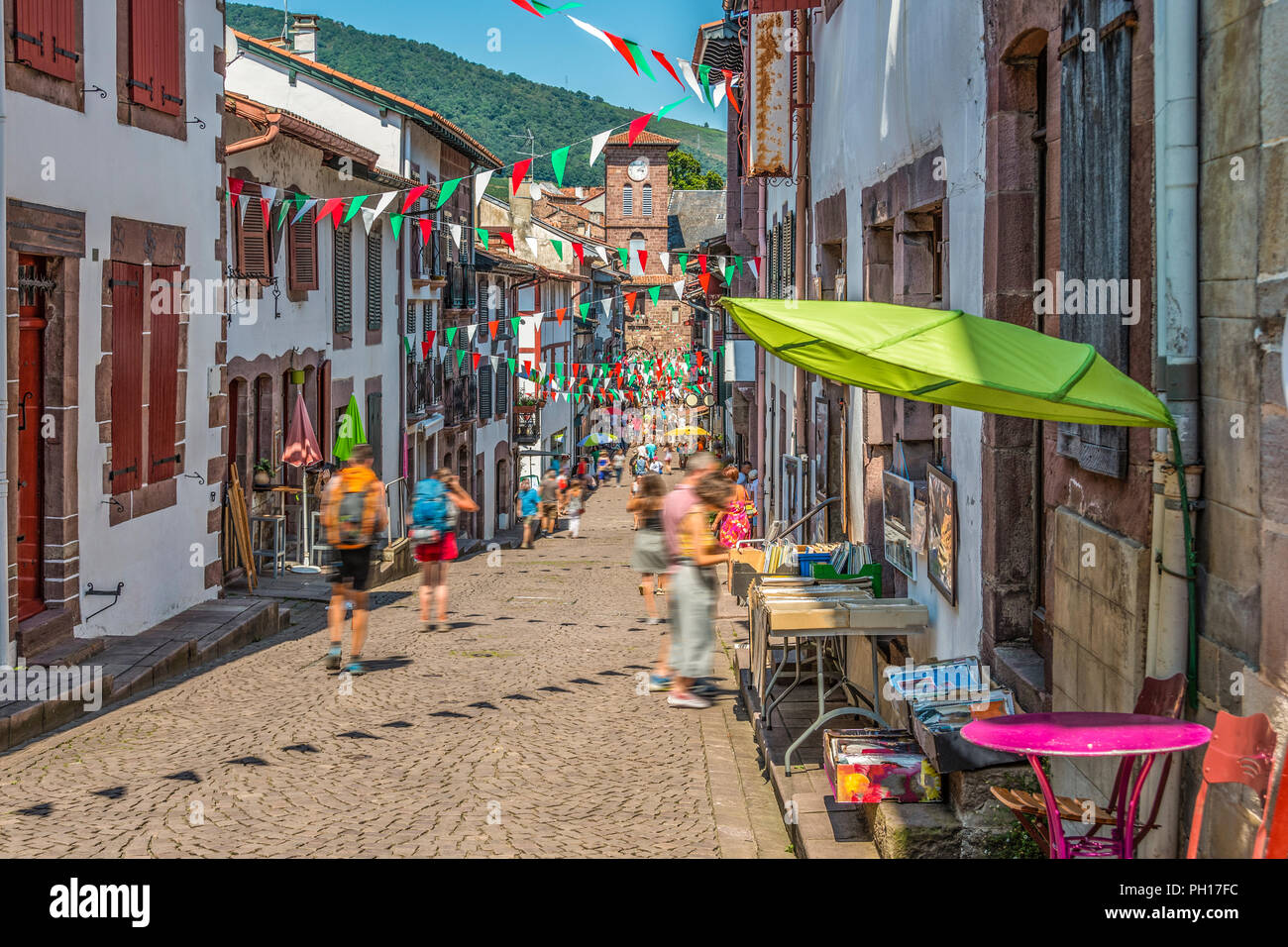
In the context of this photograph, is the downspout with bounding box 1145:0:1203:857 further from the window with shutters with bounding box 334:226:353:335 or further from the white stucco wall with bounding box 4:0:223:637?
the window with shutters with bounding box 334:226:353:335

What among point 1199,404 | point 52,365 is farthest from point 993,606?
point 52,365

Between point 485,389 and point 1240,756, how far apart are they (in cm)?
3334

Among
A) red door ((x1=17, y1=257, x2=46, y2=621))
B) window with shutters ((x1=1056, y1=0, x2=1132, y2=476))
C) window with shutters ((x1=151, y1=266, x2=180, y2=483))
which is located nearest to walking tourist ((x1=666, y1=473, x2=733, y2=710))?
window with shutters ((x1=1056, y1=0, x2=1132, y2=476))

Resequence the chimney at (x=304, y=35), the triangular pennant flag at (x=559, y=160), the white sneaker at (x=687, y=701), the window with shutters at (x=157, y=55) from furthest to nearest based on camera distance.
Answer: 1. the chimney at (x=304, y=35)
2. the triangular pennant flag at (x=559, y=160)
3. the window with shutters at (x=157, y=55)
4. the white sneaker at (x=687, y=701)

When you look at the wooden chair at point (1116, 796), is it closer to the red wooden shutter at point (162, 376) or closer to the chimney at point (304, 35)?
the red wooden shutter at point (162, 376)

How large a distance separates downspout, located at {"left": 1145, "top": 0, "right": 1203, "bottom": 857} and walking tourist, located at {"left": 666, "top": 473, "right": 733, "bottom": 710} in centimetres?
460

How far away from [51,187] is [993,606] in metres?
7.23

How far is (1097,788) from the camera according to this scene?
4961 mm

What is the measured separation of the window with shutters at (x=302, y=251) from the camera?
1898cm

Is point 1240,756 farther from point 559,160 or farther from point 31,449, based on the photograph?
point 559,160

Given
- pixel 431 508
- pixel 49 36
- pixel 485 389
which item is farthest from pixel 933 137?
pixel 485 389

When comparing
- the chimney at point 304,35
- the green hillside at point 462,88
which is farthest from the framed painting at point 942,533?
the green hillside at point 462,88

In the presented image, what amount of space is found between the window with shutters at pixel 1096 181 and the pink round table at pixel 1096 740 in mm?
1196
